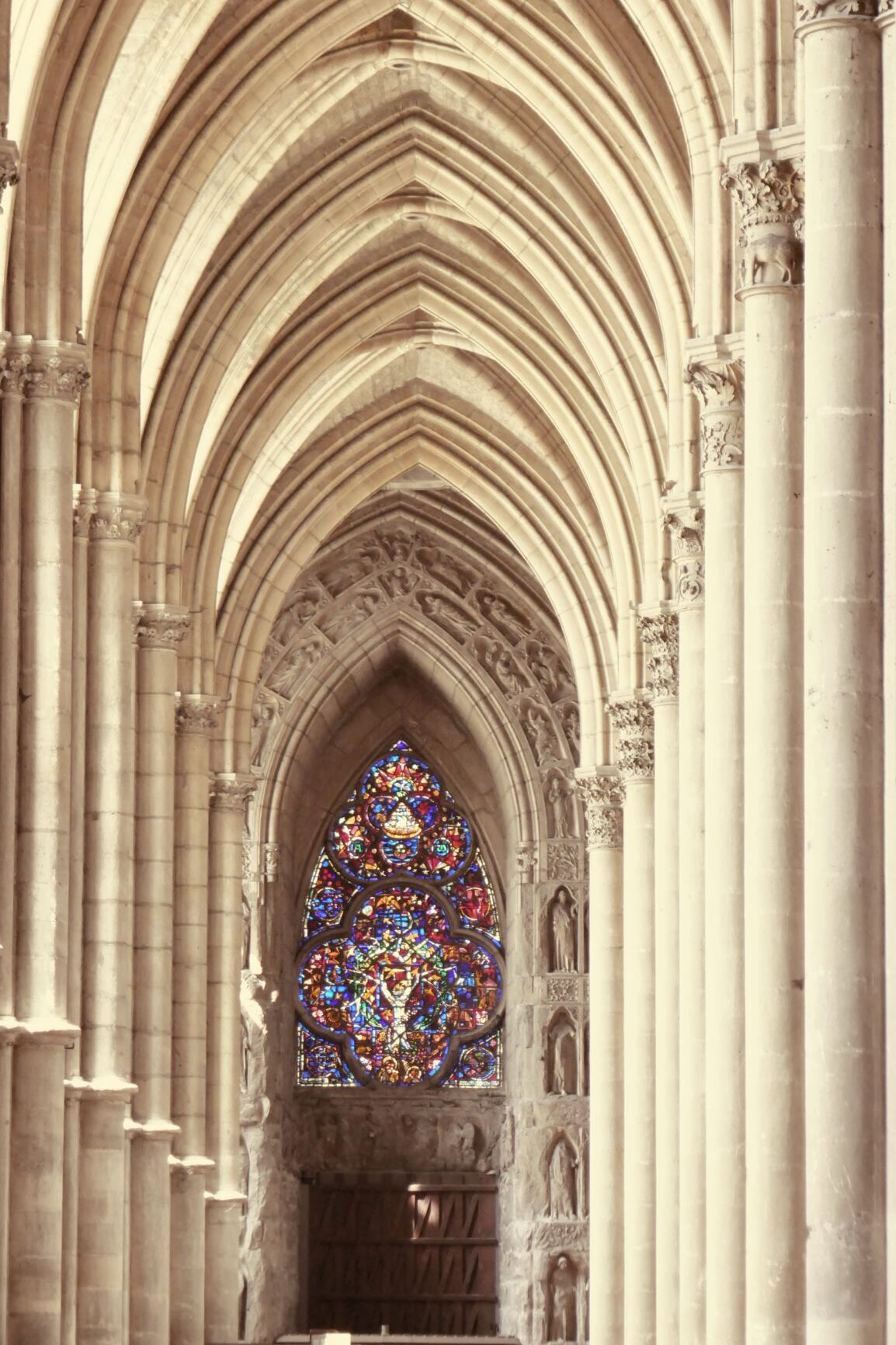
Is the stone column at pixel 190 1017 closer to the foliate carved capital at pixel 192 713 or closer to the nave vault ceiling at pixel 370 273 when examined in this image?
the foliate carved capital at pixel 192 713

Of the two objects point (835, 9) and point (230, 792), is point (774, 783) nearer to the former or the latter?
point (835, 9)

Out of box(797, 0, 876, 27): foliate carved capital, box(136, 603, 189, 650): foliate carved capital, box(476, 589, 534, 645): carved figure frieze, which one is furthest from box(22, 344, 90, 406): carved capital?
box(476, 589, 534, 645): carved figure frieze

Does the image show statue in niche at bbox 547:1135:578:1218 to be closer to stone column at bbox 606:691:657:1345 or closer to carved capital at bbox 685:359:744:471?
stone column at bbox 606:691:657:1345

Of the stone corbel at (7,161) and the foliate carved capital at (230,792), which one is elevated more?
the stone corbel at (7,161)

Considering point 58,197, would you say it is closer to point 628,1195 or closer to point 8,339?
point 8,339

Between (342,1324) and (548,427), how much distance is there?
46.3 feet

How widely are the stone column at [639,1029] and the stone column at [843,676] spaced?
14.6 m

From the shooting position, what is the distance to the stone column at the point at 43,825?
18.5 metres

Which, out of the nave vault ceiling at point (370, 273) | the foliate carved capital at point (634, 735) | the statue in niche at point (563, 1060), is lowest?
the statue in niche at point (563, 1060)

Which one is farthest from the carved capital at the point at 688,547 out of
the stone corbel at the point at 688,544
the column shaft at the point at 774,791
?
the column shaft at the point at 774,791

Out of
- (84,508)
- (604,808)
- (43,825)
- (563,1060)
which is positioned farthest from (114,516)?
(563,1060)

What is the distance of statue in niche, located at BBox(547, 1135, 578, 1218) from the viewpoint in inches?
1449

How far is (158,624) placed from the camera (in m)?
26.5

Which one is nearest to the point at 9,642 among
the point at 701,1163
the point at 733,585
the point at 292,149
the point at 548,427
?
the point at 733,585
